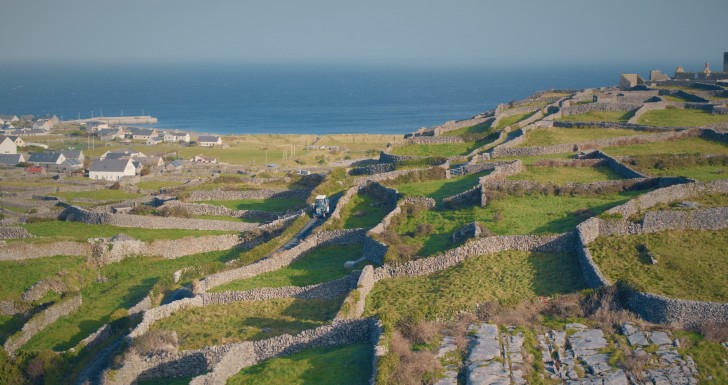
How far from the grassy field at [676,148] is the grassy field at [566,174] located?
4.21 m

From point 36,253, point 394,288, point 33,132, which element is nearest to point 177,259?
point 36,253

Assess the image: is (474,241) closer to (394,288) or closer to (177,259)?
(394,288)

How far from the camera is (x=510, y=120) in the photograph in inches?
2677

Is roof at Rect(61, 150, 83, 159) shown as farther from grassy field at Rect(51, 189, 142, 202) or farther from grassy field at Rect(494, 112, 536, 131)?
grassy field at Rect(494, 112, 536, 131)

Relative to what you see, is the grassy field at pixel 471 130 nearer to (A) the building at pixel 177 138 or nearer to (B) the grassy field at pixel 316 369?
(B) the grassy field at pixel 316 369

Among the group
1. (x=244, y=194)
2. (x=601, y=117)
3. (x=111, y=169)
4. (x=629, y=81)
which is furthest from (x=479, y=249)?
(x=629, y=81)

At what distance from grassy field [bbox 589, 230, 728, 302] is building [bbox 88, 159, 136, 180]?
5707 centimetres

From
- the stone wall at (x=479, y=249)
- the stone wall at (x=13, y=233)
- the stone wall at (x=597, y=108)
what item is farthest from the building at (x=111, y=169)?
the stone wall at (x=479, y=249)

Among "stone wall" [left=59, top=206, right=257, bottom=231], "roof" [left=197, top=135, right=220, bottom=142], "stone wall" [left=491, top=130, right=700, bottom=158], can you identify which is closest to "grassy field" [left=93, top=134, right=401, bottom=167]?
"roof" [left=197, top=135, right=220, bottom=142]

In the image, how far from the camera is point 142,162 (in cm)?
9269

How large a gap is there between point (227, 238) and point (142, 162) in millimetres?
49328

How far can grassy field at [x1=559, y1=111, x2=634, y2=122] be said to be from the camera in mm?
63438

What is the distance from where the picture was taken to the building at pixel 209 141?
120 m

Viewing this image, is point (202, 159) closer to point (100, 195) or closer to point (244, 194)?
point (100, 195)
